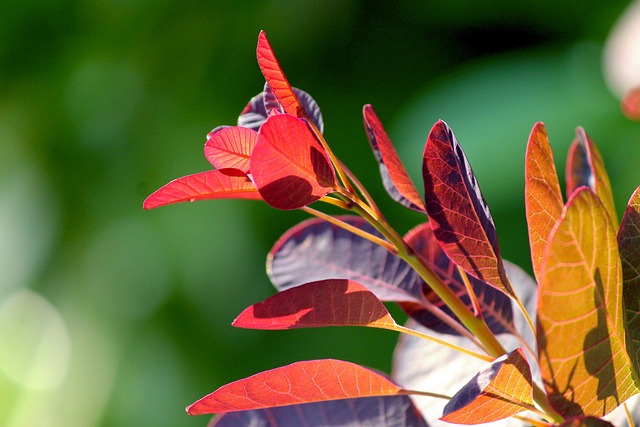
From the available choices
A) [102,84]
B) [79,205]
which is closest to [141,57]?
[102,84]

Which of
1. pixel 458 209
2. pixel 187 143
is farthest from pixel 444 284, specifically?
pixel 187 143

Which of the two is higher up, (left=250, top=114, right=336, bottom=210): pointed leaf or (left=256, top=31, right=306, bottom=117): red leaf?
(left=256, top=31, right=306, bottom=117): red leaf

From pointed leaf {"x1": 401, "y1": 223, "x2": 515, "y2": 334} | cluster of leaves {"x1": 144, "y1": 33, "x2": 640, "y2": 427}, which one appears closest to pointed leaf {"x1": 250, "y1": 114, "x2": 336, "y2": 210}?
cluster of leaves {"x1": 144, "y1": 33, "x2": 640, "y2": 427}

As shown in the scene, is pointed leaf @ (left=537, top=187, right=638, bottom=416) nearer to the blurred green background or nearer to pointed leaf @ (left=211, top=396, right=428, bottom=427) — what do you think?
pointed leaf @ (left=211, top=396, right=428, bottom=427)

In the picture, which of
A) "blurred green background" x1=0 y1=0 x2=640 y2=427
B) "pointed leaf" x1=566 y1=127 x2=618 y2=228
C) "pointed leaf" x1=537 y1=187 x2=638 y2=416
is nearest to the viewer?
"pointed leaf" x1=537 y1=187 x2=638 y2=416

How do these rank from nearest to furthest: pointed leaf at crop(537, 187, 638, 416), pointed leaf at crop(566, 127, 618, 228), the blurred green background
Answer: pointed leaf at crop(537, 187, 638, 416), pointed leaf at crop(566, 127, 618, 228), the blurred green background

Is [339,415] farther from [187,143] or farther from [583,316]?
[187,143]
